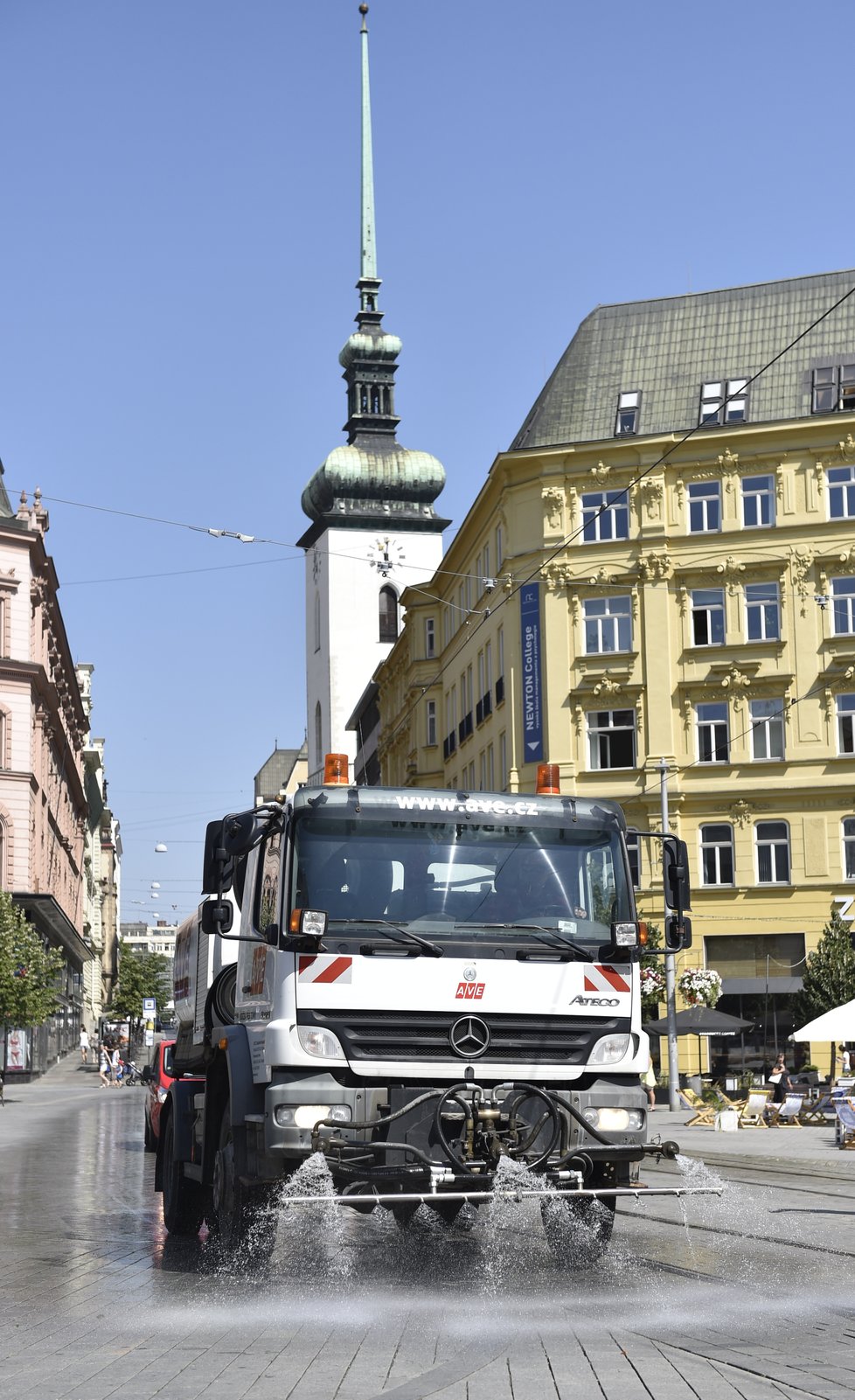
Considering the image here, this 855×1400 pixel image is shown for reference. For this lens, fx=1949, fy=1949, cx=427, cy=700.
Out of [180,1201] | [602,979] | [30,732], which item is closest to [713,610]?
[30,732]

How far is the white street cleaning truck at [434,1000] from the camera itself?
10891 millimetres

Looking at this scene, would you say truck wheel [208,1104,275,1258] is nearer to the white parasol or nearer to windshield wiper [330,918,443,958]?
windshield wiper [330,918,443,958]

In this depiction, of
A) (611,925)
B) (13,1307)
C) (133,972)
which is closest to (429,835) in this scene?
(611,925)

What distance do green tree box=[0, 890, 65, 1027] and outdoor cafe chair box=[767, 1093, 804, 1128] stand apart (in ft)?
76.6

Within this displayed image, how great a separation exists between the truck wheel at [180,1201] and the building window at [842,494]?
36.8 m

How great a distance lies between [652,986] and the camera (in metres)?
40.9

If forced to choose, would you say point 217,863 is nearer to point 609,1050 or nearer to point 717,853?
point 609,1050

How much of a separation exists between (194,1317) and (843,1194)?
1011 centimetres

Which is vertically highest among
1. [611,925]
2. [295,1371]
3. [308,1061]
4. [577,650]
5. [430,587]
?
[430,587]

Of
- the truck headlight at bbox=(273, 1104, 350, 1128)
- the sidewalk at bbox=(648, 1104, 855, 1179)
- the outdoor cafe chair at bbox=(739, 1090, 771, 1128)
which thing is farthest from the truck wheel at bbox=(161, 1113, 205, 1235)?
the outdoor cafe chair at bbox=(739, 1090, 771, 1128)

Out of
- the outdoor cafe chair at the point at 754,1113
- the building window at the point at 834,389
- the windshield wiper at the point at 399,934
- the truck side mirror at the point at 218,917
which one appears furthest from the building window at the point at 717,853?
the windshield wiper at the point at 399,934

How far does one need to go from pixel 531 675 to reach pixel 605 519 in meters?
4.51

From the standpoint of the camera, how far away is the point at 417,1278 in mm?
11414

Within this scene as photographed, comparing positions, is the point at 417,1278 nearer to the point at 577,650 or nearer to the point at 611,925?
the point at 611,925
